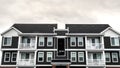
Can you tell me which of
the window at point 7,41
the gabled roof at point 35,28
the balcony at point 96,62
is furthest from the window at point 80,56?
the window at point 7,41

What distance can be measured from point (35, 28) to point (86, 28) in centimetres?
1019

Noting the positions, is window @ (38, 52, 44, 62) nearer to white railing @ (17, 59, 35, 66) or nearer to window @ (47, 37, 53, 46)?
white railing @ (17, 59, 35, 66)

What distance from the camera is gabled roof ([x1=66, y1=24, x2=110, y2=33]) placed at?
146 feet

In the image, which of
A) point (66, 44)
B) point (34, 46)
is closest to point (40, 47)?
point (34, 46)

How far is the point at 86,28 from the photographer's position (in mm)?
45969

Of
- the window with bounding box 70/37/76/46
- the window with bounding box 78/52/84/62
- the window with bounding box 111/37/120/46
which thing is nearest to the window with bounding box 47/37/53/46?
the window with bounding box 70/37/76/46

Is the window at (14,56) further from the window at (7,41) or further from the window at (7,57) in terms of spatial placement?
the window at (7,41)

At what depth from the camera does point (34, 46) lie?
42.8 meters

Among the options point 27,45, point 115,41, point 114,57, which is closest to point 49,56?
point 27,45

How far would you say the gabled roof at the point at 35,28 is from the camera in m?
44.7

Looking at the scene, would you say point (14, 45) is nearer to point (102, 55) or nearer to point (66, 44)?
point (66, 44)

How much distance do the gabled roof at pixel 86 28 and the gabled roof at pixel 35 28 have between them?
3.62 metres

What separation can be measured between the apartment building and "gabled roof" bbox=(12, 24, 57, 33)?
344mm

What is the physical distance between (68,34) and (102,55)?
24.2 feet
